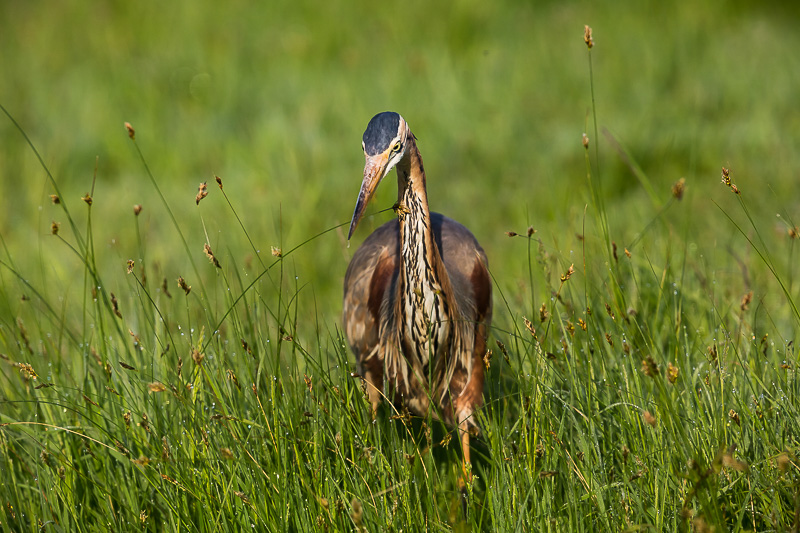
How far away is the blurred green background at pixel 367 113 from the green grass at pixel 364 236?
30mm

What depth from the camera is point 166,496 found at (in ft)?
7.77

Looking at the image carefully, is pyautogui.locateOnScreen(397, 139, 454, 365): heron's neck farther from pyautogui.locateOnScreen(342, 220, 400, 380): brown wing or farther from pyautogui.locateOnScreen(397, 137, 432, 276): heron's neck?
pyautogui.locateOnScreen(342, 220, 400, 380): brown wing

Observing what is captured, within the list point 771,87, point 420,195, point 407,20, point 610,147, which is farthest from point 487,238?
point 407,20

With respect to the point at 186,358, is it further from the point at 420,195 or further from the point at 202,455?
the point at 420,195

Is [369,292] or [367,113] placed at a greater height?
[367,113]

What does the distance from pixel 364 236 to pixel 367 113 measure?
164 cm

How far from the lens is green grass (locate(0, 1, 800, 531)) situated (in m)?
2.34

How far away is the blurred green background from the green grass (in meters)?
0.03

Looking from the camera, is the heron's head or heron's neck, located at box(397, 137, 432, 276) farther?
heron's neck, located at box(397, 137, 432, 276)

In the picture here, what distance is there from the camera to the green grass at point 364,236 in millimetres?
2342

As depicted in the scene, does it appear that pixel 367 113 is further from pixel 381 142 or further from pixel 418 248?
pixel 381 142

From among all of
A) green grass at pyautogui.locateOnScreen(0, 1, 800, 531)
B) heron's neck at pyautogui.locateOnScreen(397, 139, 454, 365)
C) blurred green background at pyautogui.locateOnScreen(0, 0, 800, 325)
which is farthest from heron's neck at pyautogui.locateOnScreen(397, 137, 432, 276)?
blurred green background at pyautogui.locateOnScreen(0, 0, 800, 325)

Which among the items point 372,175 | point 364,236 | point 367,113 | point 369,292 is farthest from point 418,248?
point 367,113

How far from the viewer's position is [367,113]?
22.6ft
